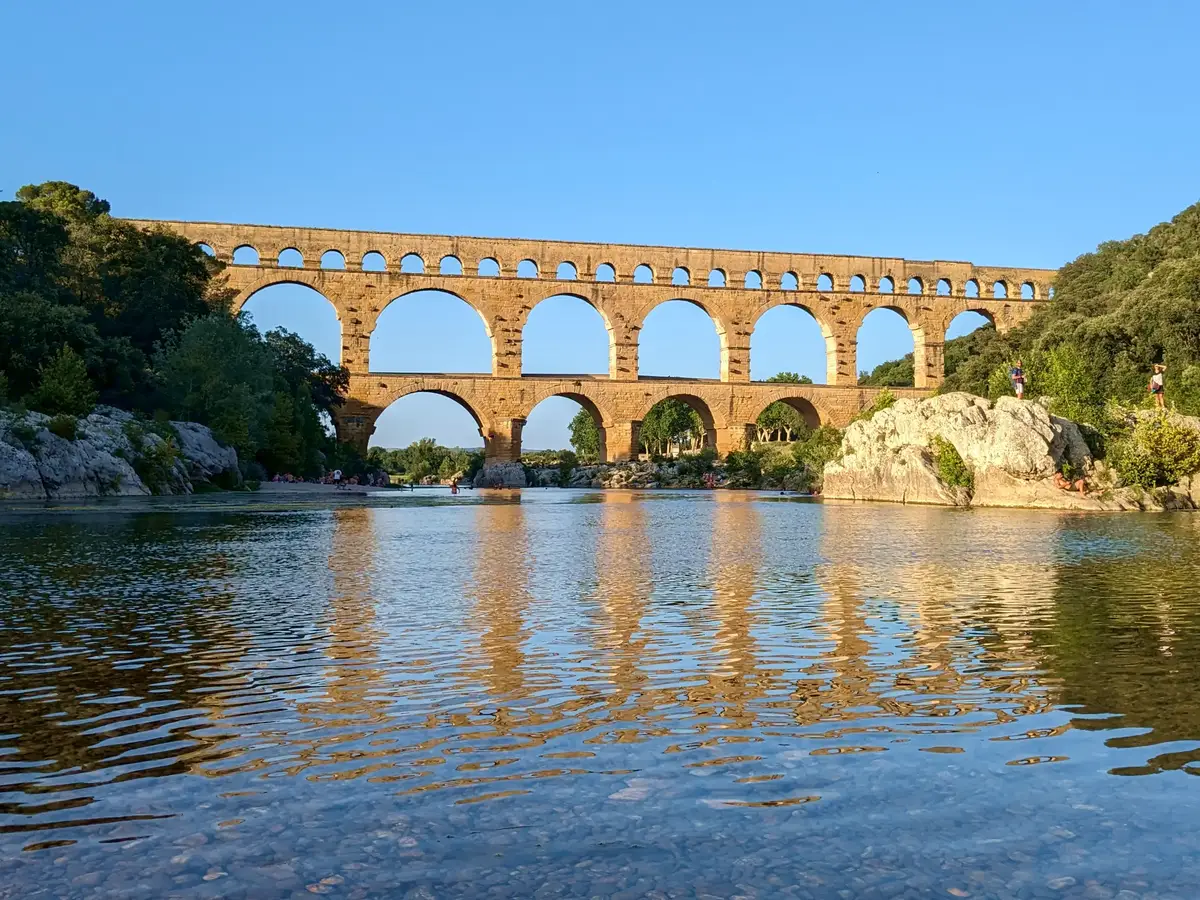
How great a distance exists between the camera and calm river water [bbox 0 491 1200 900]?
8.48 ft

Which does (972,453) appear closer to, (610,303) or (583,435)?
(610,303)

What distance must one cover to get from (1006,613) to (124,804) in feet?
17.7

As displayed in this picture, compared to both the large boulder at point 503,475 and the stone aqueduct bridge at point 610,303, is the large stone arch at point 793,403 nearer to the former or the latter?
the stone aqueduct bridge at point 610,303

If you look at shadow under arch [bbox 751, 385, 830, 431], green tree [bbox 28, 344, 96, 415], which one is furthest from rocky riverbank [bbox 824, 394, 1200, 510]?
shadow under arch [bbox 751, 385, 830, 431]

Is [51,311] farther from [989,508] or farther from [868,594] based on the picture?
[868,594]

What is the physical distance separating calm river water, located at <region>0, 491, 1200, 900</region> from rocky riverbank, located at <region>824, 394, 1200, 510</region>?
17.5 meters

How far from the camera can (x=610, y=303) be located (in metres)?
53.0

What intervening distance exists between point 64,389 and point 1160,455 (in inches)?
1000

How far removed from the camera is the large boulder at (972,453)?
25.4 meters

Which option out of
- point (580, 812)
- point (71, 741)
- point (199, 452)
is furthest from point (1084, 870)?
point (199, 452)

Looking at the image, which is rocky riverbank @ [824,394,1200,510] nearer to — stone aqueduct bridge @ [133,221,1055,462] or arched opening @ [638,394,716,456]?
stone aqueduct bridge @ [133,221,1055,462]

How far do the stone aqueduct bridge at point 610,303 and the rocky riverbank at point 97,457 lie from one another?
65.0 ft

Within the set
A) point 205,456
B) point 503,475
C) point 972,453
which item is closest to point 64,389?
point 205,456

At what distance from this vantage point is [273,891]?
95.6 inches
